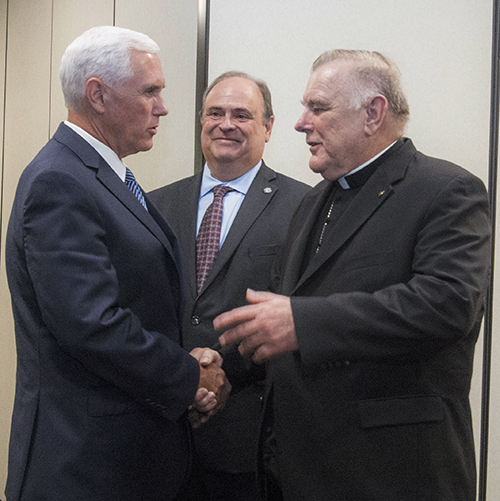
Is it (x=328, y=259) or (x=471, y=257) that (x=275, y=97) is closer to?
(x=328, y=259)

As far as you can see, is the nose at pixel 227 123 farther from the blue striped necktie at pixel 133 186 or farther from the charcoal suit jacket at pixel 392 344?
the charcoal suit jacket at pixel 392 344

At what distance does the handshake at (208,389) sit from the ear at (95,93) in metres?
0.85

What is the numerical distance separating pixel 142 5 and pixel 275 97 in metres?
0.96

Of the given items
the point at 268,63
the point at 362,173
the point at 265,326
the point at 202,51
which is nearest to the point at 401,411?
the point at 265,326

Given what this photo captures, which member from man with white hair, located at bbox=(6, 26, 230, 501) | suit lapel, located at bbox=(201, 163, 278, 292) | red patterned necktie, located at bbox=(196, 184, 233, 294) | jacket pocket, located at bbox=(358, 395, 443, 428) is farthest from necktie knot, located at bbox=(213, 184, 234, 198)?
jacket pocket, located at bbox=(358, 395, 443, 428)

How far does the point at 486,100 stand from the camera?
2252 mm

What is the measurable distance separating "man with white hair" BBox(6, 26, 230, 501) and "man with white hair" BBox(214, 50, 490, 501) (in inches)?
9.6

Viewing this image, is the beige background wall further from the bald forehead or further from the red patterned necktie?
the red patterned necktie

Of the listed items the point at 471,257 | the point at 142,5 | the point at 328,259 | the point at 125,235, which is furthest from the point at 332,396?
the point at 142,5

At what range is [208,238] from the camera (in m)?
2.21

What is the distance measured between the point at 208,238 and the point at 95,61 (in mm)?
870

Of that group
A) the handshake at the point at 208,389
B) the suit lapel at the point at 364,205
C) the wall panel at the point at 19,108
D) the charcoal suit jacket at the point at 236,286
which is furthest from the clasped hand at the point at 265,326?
the wall panel at the point at 19,108

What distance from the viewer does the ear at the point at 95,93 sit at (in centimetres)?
154

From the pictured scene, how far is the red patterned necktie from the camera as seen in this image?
216 cm
